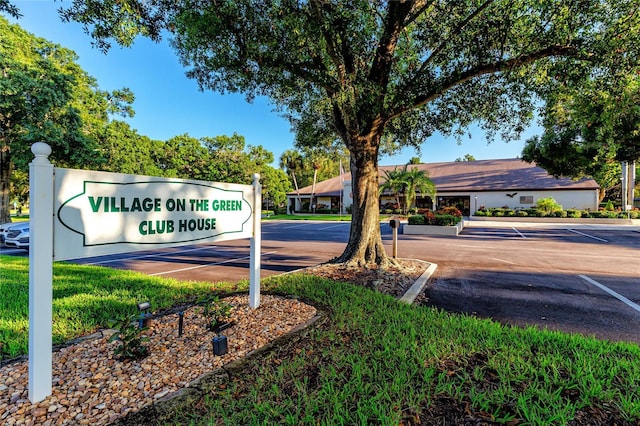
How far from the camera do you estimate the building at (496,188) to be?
29172mm

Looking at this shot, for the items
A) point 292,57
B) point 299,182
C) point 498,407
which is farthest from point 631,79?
point 299,182

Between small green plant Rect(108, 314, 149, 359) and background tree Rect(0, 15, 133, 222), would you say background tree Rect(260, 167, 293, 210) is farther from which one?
small green plant Rect(108, 314, 149, 359)

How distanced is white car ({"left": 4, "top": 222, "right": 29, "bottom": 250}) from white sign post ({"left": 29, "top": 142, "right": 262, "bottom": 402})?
43.5ft

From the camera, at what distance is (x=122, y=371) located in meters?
2.86

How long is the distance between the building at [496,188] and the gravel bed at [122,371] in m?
31.3

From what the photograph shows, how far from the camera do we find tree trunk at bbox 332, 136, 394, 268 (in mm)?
7707

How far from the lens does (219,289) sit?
598cm

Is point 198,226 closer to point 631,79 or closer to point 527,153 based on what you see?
point 631,79

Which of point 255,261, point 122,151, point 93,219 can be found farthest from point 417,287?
point 122,151

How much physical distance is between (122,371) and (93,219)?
149 cm

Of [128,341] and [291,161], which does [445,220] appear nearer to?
[128,341]

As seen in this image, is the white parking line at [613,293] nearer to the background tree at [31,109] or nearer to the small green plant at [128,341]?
the small green plant at [128,341]

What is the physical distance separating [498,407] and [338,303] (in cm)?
274

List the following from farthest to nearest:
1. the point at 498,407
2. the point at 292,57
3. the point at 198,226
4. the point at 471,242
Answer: the point at 471,242, the point at 292,57, the point at 198,226, the point at 498,407
